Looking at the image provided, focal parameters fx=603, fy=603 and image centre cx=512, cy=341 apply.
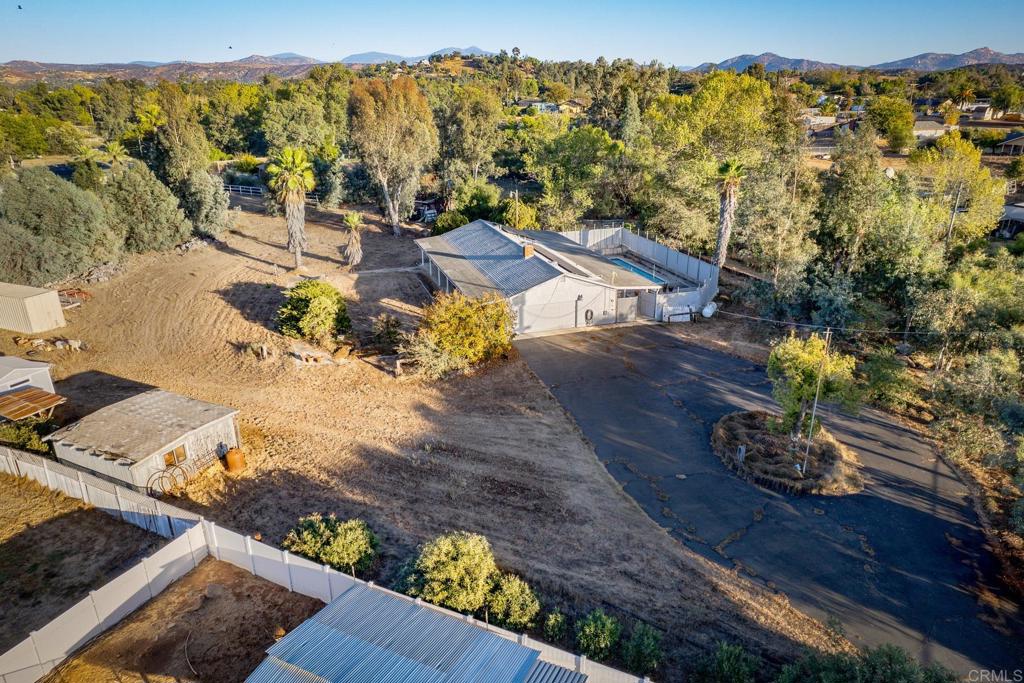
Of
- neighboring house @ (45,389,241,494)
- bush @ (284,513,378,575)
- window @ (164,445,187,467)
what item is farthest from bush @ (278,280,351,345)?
bush @ (284,513,378,575)

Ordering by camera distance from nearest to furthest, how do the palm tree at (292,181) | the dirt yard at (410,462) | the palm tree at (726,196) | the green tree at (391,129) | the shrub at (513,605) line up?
the shrub at (513,605)
the dirt yard at (410,462)
the palm tree at (726,196)
the palm tree at (292,181)
the green tree at (391,129)

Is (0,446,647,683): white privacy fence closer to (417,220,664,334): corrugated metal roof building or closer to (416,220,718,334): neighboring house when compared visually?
(417,220,664,334): corrugated metal roof building

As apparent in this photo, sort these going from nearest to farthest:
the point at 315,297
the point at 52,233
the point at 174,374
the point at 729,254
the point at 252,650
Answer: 1. the point at 252,650
2. the point at 174,374
3. the point at 315,297
4. the point at 52,233
5. the point at 729,254

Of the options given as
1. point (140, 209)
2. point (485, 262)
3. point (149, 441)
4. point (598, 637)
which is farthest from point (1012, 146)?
point (149, 441)

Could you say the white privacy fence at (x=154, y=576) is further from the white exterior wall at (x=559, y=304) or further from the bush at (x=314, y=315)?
the white exterior wall at (x=559, y=304)

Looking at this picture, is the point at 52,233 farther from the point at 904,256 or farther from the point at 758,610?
the point at 904,256

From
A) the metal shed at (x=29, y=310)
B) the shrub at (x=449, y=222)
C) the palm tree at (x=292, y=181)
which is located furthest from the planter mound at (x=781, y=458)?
the metal shed at (x=29, y=310)

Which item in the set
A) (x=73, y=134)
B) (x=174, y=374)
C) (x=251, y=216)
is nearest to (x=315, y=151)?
(x=251, y=216)
